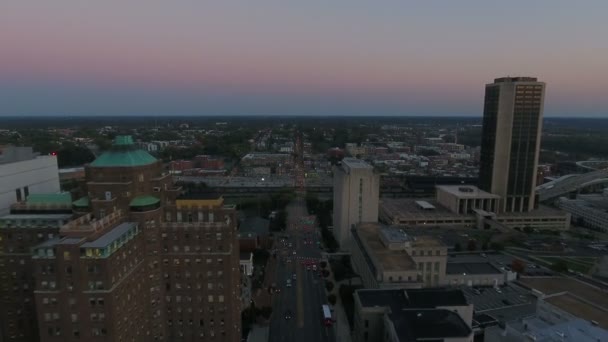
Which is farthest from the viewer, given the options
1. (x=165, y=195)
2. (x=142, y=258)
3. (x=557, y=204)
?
(x=557, y=204)

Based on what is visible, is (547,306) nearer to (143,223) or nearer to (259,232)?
(143,223)

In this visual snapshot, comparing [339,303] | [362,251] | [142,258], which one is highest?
[142,258]

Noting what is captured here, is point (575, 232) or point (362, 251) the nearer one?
point (362, 251)

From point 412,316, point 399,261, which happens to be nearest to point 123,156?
point 412,316

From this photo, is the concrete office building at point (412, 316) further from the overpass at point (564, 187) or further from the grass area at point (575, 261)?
the overpass at point (564, 187)

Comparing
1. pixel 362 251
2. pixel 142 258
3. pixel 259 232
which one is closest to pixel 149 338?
pixel 142 258

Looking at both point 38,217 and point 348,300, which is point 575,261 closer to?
point 348,300

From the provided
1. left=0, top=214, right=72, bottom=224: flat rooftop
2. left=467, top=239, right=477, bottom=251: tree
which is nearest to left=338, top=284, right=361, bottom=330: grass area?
left=467, top=239, right=477, bottom=251: tree
